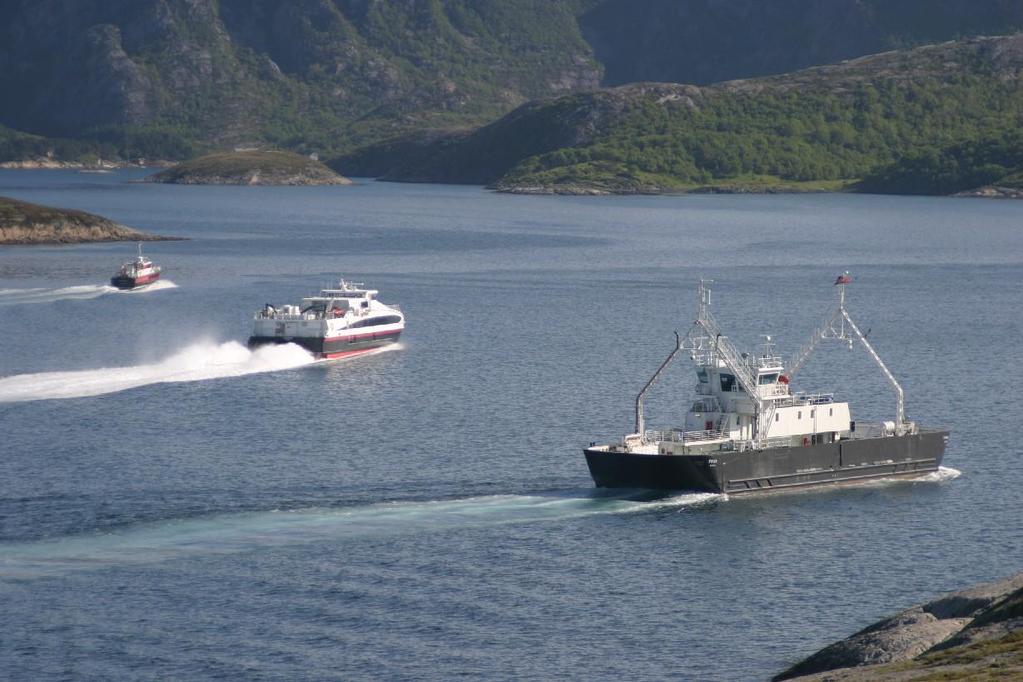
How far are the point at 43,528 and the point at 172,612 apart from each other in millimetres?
12791

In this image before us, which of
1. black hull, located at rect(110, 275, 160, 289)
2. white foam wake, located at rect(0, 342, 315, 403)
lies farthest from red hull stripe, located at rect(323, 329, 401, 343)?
black hull, located at rect(110, 275, 160, 289)

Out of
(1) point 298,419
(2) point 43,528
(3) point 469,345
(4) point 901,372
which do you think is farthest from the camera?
(3) point 469,345

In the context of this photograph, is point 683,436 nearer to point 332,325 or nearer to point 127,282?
point 332,325

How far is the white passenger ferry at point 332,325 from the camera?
448 ft

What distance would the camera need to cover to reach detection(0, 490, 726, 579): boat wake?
76.2m

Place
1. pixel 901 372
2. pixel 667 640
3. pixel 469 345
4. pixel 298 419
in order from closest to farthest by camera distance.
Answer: pixel 667 640
pixel 298 419
pixel 901 372
pixel 469 345

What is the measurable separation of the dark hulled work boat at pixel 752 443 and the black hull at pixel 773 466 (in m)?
0.05

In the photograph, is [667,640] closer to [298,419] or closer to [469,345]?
[298,419]

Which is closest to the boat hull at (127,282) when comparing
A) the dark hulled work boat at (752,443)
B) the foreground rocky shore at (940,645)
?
the dark hulled work boat at (752,443)

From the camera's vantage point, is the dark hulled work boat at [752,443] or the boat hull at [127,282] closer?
the dark hulled work boat at [752,443]

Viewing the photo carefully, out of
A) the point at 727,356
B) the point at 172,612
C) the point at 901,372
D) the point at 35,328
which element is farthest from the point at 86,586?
the point at 35,328

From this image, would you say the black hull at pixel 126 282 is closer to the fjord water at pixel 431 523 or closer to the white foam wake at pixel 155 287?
the white foam wake at pixel 155 287

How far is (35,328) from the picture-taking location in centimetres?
15025

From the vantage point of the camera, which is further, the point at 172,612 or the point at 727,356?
the point at 727,356
